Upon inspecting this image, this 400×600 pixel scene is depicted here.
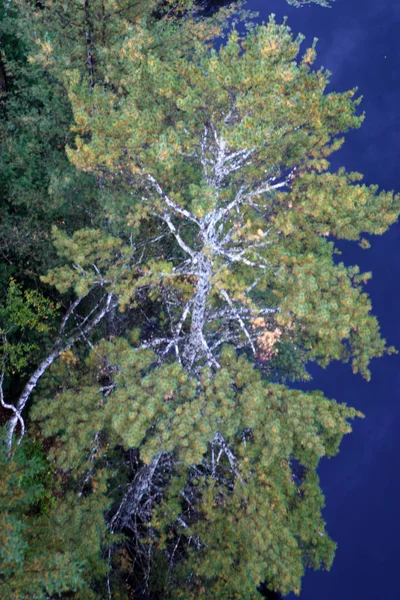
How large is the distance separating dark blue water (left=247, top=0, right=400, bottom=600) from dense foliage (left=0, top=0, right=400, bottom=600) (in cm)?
787

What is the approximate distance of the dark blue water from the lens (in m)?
19.8

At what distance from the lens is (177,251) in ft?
54.1

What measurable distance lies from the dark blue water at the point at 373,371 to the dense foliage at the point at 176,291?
787 cm

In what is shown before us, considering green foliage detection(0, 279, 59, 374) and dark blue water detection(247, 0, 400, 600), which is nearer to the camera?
green foliage detection(0, 279, 59, 374)

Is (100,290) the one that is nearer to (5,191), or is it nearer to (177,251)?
(177,251)

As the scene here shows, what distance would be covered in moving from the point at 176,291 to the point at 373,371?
1361 centimetres

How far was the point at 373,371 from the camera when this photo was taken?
22.3 m

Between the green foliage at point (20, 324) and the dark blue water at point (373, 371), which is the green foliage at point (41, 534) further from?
the dark blue water at point (373, 371)

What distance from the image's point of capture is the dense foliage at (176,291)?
920 cm

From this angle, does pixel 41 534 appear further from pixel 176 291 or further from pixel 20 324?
pixel 176 291

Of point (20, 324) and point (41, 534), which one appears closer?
point (41, 534)

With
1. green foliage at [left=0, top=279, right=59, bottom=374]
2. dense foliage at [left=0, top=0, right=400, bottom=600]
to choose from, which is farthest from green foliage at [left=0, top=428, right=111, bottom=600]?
green foliage at [left=0, top=279, right=59, bottom=374]

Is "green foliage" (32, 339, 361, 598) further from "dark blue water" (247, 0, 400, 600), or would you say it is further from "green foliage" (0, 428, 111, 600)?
"dark blue water" (247, 0, 400, 600)

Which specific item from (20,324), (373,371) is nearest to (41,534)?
(20,324)
